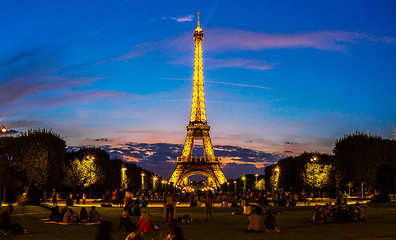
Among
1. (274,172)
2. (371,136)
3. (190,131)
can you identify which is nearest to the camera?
(371,136)

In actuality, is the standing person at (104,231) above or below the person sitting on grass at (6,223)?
above

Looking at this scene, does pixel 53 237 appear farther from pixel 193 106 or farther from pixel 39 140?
pixel 193 106

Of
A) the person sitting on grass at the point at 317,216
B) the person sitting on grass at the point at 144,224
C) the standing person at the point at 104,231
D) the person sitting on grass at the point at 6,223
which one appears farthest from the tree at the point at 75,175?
the standing person at the point at 104,231

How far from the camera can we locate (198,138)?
12644 centimetres

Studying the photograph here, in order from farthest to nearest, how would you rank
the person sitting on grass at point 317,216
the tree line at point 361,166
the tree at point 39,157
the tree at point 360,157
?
the tree at point 360,157, the tree at point 39,157, the tree line at point 361,166, the person sitting on grass at point 317,216

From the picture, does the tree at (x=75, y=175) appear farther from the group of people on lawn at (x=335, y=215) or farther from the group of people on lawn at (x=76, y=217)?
the group of people on lawn at (x=335, y=215)

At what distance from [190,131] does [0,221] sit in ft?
335

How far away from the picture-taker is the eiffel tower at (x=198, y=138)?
120 m

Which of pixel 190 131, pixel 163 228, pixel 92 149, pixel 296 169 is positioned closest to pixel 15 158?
pixel 92 149

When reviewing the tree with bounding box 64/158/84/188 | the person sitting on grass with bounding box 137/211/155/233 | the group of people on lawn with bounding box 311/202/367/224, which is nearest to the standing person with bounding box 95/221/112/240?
the person sitting on grass with bounding box 137/211/155/233

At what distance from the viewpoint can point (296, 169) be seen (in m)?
95.4

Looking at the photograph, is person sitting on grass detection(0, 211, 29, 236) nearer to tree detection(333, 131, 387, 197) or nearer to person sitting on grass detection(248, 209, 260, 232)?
person sitting on grass detection(248, 209, 260, 232)

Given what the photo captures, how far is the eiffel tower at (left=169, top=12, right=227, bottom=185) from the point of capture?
11962 cm

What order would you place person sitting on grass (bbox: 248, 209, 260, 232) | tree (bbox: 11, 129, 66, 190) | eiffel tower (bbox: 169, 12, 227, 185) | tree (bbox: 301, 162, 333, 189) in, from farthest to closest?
1. eiffel tower (bbox: 169, 12, 227, 185)
2. tree (bbox: 301, 162, 333, 189)
3. tree (bbox: 11, 129, 66, 190)
4. person sitting on grass (bbox: 248, 209, 260, 232)
